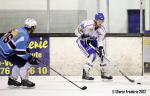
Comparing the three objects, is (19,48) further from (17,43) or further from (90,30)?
(90,30)

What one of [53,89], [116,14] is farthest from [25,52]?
[116,14]

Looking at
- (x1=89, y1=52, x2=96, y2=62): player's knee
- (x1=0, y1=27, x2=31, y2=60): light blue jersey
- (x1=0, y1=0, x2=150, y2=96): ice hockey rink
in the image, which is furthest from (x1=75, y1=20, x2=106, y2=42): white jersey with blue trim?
(x1=0, y1=27, x2=31, y2=60): light blue jersey

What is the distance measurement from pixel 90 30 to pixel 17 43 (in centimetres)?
137

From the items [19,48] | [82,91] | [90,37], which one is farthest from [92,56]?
[19,48]

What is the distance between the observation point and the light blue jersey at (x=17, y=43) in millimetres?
6297

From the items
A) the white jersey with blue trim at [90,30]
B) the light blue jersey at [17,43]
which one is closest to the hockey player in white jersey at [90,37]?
the white jersey with blue trim at [90,30]

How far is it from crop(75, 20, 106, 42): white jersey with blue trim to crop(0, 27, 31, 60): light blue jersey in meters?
1.20

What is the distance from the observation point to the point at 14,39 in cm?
631

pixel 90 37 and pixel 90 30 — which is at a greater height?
pixel 90 30

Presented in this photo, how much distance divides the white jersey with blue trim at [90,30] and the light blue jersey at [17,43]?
120 centimetres

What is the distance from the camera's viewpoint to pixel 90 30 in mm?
7281

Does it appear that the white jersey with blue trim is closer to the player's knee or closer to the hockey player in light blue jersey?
the player's knee

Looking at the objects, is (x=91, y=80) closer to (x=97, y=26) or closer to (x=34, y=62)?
(x=97, y=26)

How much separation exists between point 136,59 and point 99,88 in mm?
2389
